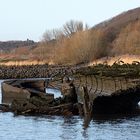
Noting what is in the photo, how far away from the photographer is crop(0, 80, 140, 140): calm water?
25984 millimetres

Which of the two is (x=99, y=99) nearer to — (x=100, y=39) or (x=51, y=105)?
(x=51, y=105)

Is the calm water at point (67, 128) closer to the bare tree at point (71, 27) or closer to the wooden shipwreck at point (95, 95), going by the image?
the wooden shipwreck at point (95, 95)

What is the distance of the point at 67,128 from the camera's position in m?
28.9

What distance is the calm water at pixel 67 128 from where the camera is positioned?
85.3 ft

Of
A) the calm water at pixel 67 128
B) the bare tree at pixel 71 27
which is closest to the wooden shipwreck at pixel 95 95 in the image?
the calm water at pixel 67 128

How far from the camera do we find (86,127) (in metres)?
28.4

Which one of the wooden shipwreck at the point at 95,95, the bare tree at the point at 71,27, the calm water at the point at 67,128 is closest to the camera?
the calm water at the point at 67,128

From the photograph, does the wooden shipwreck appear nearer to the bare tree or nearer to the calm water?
the calm water

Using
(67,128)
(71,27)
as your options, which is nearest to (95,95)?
(67,128)

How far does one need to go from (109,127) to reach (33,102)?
7.58m

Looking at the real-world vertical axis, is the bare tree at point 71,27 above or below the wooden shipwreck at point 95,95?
above

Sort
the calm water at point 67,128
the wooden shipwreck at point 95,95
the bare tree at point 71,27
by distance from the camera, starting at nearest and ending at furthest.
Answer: the calm water at point 67,128
the wooden shipwreck at point 95,95
the bare tree at point 71,27

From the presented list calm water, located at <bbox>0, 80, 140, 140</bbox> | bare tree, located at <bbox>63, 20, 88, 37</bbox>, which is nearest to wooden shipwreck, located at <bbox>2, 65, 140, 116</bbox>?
calm water, located at <bbox>0, 80, 140, 140</bbox>

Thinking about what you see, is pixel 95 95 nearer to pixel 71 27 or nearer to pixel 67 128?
pixel 67 128
